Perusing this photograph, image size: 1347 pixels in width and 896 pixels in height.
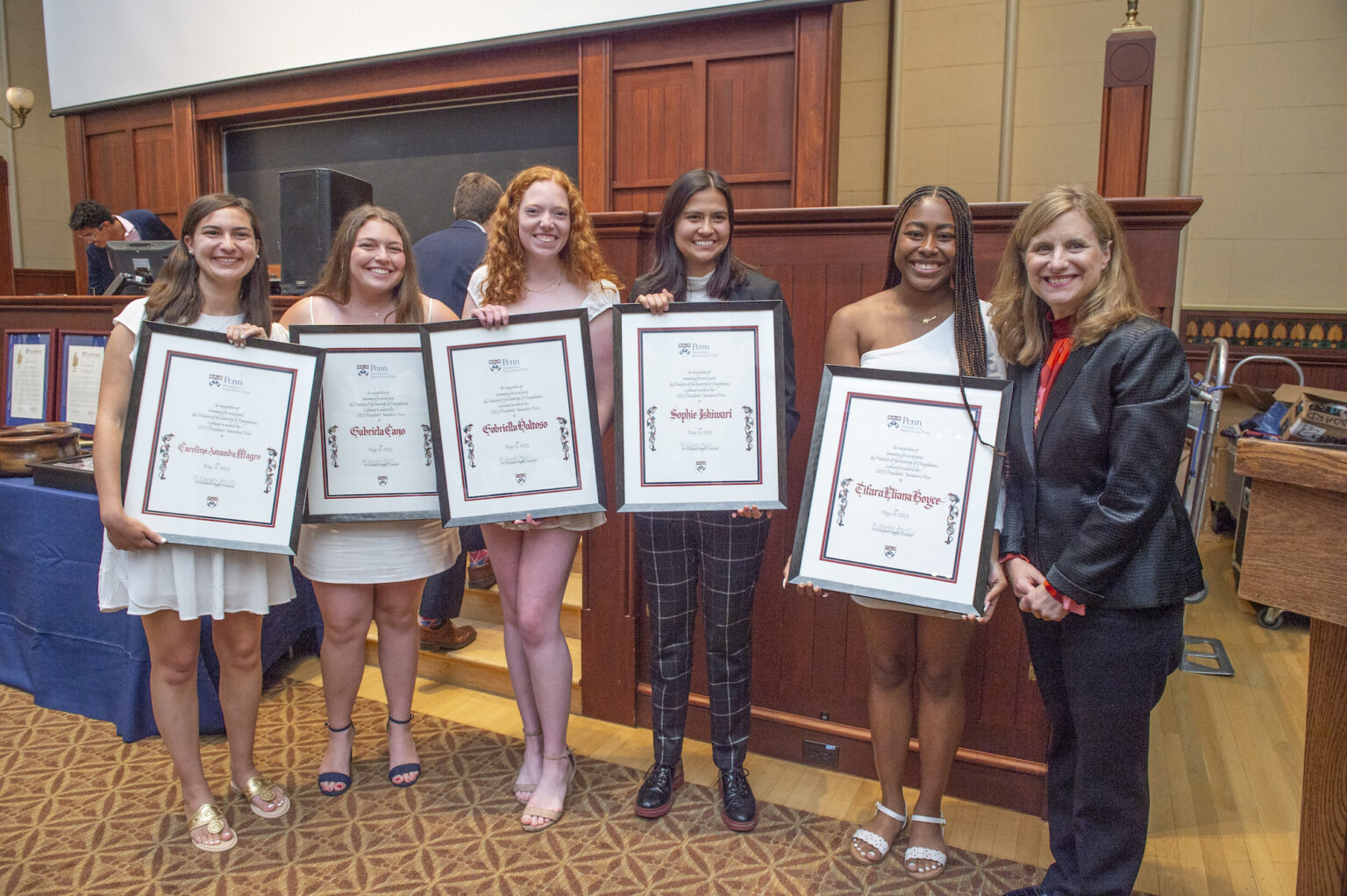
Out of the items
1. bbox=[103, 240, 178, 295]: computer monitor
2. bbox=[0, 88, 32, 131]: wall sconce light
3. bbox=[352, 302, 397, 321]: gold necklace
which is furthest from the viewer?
bbox=[0, 88, 32, 131]: wall sconce light

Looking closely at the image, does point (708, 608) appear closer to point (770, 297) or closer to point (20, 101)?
point (770, 297)

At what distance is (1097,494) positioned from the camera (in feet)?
4.66

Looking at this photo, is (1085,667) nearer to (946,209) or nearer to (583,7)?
(946,209)

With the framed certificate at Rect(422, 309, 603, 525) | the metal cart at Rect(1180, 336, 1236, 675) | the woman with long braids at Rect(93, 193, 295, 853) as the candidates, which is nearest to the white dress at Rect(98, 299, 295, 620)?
the woman with long braids at Rect(93, 193, 295, 853)

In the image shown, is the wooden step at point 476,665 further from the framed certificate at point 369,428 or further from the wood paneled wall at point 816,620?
the framed certificate at point 369,428

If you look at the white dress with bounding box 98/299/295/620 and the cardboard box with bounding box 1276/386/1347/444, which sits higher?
the cardboard box with bounding box 1276/386/1347/444

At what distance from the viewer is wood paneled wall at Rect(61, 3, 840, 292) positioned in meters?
4.00

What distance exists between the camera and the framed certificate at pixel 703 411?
68.9 inches

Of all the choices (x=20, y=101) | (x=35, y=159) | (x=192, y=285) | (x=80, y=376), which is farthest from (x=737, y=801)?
(x=35, y=159)

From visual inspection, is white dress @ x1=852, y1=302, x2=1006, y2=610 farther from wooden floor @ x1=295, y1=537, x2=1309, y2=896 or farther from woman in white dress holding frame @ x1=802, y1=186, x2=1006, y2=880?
wooden floor @ x1=295, y1=537, x2=1309, y2=896

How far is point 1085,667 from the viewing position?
4.73ft

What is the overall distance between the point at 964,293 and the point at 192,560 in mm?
1748

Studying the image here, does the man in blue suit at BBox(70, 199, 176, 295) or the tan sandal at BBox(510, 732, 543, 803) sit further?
the man in blue suit at BBox(70, 199, 176, 295)

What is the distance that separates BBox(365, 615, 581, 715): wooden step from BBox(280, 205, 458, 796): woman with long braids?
1.81ft
